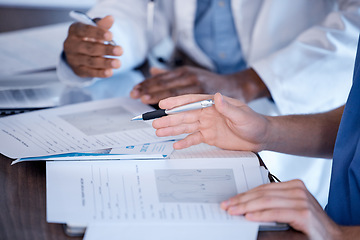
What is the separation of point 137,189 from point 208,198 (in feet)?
0.32

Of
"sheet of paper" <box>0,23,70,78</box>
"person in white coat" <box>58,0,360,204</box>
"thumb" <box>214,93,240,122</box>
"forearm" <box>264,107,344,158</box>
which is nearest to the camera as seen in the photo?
"thumb" <box>214,93,240,122</box>

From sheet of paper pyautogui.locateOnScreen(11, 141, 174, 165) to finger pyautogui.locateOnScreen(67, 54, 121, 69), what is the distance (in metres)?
0.31

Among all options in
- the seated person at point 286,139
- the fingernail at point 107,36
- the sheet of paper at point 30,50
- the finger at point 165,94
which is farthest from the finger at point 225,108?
the sheet of paper at point 30,50

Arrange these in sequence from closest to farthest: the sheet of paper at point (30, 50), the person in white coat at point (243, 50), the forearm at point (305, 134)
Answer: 1. the forearm at point (305, 134)
2. the person in white coat at point (243, 50)
3. the sheet of paper at point (30, 50)

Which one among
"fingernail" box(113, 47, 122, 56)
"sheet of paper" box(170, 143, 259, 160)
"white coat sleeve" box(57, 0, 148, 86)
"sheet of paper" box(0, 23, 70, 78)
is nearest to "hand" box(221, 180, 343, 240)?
"sheet of paper" box(170, 143, 259, 160)

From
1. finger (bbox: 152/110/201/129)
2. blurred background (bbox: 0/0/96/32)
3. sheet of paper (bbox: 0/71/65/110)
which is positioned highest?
blurred background (bbox: 0/0/96/32)

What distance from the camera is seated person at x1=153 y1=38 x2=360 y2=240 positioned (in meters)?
0.50

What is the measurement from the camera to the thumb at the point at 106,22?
2.88 feet

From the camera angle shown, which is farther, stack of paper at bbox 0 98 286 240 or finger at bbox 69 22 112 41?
finger at bbox 69 22 112 41

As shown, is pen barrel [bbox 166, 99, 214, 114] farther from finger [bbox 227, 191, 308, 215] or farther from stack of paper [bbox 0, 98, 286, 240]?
finger [bbox 227, 191, 308, 215]

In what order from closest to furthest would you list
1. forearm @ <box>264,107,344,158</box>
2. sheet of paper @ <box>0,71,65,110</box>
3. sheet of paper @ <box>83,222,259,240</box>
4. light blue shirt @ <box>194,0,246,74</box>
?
sheet of paper @ <box>83,222,259,240</box>
forearm @ <box>264,107,344,158</box>
sheet of paper @ <box>0,71,65,110</box>
light blue shirt @ <box>194,0,246,74</box>

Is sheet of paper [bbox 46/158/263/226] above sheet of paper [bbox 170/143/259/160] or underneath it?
underneath

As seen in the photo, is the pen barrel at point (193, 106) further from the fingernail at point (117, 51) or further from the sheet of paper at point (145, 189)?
the fingernail at point (117, 51)

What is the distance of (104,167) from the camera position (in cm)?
57
